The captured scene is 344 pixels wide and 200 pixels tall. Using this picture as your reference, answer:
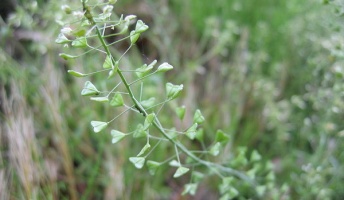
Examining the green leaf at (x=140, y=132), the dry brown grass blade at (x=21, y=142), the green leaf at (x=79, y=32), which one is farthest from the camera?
the dry brown grass blade at (x=21, y=142)

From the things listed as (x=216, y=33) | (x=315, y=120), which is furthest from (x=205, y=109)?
(x=315, y=120)

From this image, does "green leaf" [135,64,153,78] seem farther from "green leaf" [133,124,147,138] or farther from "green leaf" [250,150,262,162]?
"green leaf" [250,150,262,162]

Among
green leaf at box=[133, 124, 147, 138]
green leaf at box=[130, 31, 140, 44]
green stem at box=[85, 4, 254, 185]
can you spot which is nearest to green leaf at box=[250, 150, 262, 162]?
green stem at box=[85, 4, 254, 185]

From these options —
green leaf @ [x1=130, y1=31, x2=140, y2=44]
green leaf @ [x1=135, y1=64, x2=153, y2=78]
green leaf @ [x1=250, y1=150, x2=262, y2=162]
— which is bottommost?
green leaf @ [x1=250, y1=150, x2=262, y2=162]

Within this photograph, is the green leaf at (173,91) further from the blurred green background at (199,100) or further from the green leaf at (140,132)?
the blurred green background at (199,100)

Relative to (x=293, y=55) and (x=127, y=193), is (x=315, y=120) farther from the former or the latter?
(x=127, y=193)

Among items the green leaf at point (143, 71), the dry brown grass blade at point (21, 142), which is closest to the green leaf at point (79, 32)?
the green leaf at point (143, 71)

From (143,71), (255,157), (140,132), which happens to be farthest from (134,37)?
(255,157)

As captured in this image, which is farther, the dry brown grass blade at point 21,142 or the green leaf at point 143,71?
the dry brown grass blade at point 21,142
